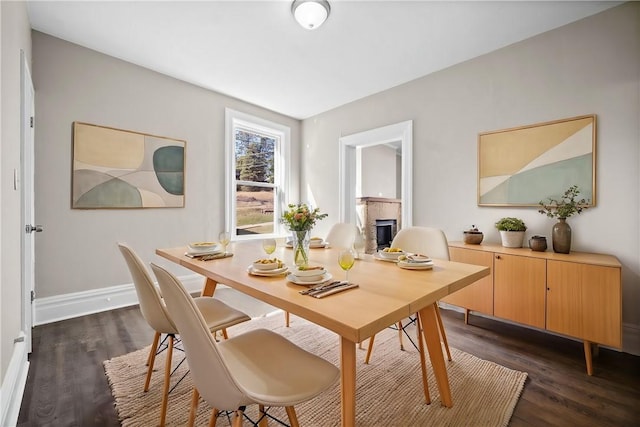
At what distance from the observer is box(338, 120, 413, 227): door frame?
3.39 m

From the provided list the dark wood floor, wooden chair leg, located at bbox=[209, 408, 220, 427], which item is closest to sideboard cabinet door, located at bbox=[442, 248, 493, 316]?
the dark wood floor

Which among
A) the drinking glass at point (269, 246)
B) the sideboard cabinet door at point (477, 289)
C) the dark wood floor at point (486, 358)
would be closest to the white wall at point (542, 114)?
the sideboard cabinet door at point (477, 289)

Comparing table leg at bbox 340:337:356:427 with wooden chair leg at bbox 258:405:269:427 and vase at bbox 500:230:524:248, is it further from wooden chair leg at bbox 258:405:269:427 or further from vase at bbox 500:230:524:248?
vase at bbox 500:230:524:248

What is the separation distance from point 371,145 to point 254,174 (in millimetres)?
1749

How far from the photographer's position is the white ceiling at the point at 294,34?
87.2 inches

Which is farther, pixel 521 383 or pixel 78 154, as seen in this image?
pixel 78 154

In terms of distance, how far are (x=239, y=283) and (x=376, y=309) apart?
0.65 m

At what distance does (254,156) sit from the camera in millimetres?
4324

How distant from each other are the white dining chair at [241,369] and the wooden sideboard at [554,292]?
188 centimetres

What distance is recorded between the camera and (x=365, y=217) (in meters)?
5.00

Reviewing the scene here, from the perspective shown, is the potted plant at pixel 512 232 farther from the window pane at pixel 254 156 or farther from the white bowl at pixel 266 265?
the window pane at pixel 254 156

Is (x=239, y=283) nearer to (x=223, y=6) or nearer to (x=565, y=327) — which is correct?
(x=223, y=6)

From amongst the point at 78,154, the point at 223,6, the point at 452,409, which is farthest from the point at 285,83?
the point at 452,409

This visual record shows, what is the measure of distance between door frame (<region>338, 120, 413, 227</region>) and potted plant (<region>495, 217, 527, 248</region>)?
0.99 meters
